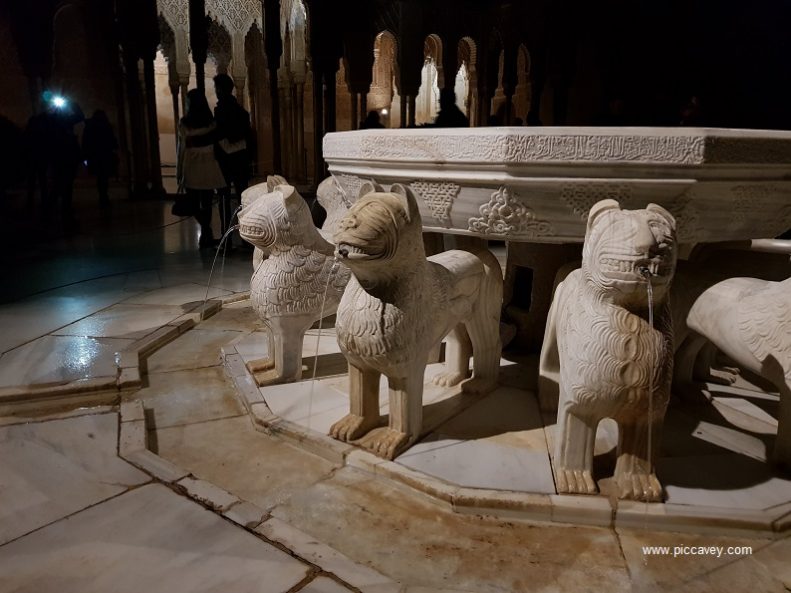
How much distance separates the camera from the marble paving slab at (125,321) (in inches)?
181

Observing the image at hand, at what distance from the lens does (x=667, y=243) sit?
2141 mm

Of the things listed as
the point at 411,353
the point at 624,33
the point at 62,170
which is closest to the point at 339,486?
the point at 411,353

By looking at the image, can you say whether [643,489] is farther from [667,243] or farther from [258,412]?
[258,412]

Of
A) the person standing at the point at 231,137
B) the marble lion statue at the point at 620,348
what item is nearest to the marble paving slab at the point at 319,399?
the marble lion statue at the point at 620,348

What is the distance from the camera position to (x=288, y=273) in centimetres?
344

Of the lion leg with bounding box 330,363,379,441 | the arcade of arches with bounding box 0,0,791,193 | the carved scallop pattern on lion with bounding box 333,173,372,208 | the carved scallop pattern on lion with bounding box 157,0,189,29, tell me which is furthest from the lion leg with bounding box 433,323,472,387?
the carved scallop pattern on lion with bounding box 157,0,189,29

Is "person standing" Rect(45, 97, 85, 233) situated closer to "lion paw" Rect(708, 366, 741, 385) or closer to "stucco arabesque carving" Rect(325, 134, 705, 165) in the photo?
"stucco arabesque carving" Rect(325, 134, 705, 165)

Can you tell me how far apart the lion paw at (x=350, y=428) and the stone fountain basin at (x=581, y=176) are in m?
1.05

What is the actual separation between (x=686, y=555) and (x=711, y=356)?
1991 millimetres

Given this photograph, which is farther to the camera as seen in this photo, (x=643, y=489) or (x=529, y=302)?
(x=529, y=302)

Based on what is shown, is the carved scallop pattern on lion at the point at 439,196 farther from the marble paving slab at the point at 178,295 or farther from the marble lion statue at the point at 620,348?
the marble paving slab at the point at 178,295

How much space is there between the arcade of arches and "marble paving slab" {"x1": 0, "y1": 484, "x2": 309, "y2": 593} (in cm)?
816

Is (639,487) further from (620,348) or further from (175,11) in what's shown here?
(175,11)

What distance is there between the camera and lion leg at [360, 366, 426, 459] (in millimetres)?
→ 2750
